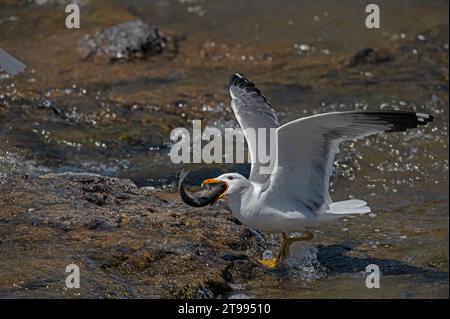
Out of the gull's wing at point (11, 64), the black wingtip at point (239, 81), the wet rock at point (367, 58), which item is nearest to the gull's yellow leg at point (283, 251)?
the black wingtip at point (239, 81)

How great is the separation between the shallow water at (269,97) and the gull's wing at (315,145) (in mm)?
601

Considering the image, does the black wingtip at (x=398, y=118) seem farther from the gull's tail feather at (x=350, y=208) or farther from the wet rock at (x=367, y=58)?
the wet rock at (x=367, y=58)

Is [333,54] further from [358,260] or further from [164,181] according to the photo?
[358,260]

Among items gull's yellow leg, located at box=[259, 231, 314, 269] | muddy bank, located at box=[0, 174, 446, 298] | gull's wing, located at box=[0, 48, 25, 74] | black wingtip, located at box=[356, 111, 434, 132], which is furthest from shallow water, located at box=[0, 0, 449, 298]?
black wingtip, located at box=[356, 111, 434, 132]

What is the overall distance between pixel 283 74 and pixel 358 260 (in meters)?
5.37

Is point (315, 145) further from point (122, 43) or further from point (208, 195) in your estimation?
point (122, 43)

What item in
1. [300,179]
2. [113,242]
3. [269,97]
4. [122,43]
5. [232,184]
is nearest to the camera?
[113,242]

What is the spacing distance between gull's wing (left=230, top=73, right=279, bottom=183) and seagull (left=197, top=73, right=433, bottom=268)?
74 mm

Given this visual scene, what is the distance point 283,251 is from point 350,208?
2.01 feet

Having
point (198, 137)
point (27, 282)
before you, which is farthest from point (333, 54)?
point (27, 282)

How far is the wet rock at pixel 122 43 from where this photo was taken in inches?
472

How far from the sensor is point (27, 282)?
5500mm

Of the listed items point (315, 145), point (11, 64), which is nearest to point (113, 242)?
point (315, 145)

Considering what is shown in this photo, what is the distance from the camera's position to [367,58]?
12117mm
